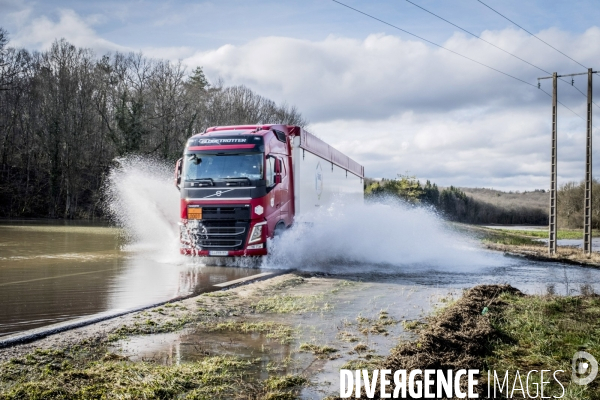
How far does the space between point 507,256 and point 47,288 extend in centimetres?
2052

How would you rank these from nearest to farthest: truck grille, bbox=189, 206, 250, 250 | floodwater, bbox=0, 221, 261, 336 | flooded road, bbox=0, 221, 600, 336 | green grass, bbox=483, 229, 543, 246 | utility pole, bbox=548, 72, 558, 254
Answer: floodwater, bbox=0, 221, 261, 336, flooded road, bbox=0, 221, 600, 336, truck grille, bbox=189, 206, 250, 250, utility pole, bbox=548, 72, 558, 254, green grass, bbox=483, 229, 543, 246

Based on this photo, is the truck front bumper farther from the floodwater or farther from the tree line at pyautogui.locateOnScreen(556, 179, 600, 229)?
the tree line at pyautogui.locateOnScreen(556, 179, 600, 229)

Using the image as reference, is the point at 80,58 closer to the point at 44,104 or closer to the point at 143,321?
the point at 44,104

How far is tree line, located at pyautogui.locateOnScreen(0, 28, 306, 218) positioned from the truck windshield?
35.1m

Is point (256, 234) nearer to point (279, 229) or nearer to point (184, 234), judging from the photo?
point (279, 229)

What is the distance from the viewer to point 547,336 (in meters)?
7.21

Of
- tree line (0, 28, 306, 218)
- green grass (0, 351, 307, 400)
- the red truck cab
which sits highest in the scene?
tree line (0, 28, 306, 218)

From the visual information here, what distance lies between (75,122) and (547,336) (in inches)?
2088

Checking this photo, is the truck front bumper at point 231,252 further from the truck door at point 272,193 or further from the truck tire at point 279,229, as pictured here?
the truck tire at point 279,229

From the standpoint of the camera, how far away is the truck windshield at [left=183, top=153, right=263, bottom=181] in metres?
15.9

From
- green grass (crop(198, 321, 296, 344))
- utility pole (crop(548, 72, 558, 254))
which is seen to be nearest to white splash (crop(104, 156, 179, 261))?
green grass (crop(198, 321, 296, 344))

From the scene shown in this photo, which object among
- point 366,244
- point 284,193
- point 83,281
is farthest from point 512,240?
point 83,281

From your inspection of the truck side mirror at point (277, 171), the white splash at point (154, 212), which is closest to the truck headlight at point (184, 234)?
the white splash at point (154, 212)

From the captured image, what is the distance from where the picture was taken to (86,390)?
4789mm
